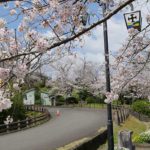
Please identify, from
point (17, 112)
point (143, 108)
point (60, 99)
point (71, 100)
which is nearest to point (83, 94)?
point (71, 100)

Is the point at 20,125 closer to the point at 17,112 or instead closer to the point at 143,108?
the point at 17,112

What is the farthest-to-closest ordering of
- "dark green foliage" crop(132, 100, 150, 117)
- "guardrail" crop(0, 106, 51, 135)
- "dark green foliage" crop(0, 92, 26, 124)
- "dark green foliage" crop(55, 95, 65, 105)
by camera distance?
"dark green foliage" crop(55, 95, 65, 105) → "dark green foliage" crop(132, 100, 150, 117) → "dark green foliage" crop(0, 92, 26, 124) → "guardrail" crop(0, 106, 51, 135)

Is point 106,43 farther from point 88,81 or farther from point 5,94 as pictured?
point 88,81

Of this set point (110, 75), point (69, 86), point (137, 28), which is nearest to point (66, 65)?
point (69, 86)

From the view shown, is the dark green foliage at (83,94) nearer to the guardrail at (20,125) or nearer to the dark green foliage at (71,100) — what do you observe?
the dark green foliage at (71,100)

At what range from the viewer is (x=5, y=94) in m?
6.04

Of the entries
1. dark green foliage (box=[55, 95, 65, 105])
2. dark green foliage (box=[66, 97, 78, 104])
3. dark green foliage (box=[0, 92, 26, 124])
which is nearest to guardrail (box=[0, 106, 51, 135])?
dark green foliage (box=[0, 92, 26, 124])

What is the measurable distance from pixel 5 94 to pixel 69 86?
77985mm

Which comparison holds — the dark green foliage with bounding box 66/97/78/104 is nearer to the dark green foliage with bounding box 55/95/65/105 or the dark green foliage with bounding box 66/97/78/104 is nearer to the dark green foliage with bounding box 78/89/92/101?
the dark green foliage with bounding box 55/95/65/105

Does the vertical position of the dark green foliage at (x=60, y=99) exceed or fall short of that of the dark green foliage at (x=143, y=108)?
it exceeds it

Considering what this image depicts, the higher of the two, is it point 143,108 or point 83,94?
point 83,94

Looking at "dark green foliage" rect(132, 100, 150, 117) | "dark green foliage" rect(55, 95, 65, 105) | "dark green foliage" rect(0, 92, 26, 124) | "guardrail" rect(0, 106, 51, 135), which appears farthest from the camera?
"dark green foliage" rect(55, 95, 65, 105)

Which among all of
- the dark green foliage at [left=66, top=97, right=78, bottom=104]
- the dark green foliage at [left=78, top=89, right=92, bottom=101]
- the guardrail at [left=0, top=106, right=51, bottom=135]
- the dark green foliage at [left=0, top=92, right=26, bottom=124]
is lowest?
the guardrail at [left=0, top=106, right=51, bottom=135]

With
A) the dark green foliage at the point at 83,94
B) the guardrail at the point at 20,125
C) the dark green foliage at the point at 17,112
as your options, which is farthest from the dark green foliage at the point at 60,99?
the guardrail at the point at 20,125
